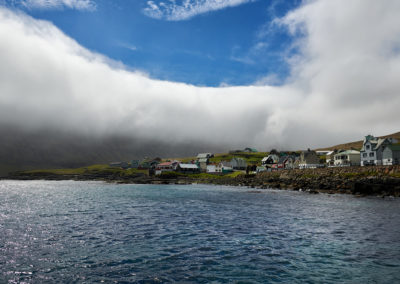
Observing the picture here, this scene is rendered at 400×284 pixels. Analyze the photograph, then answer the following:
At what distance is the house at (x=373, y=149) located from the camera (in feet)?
341

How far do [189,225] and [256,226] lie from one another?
734 cm

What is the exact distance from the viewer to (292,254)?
18.8m

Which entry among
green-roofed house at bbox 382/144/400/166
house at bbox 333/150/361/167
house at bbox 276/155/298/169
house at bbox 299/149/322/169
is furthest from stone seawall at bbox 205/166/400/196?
house at bbox 276/155/298/169

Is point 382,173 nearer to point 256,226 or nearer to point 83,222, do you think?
point 256,226

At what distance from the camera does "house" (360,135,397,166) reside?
104m

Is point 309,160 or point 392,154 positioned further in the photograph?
point 309,160

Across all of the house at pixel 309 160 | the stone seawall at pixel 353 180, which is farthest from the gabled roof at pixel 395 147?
the house at pixel 309 160

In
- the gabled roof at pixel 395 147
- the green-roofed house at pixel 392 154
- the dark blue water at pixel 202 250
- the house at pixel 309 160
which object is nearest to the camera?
the dark blue water at pixel 202 250

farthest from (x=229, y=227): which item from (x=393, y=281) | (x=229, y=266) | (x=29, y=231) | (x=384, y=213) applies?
(x=384, y=213)

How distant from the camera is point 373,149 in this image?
10688cm

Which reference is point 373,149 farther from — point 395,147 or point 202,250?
point 202,250

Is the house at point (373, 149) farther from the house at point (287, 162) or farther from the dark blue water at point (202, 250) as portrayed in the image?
the dark blue water at point (202, 250)

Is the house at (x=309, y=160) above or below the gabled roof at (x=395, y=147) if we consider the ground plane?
below

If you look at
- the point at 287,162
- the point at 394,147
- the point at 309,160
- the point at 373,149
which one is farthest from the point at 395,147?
the point at 287,162
